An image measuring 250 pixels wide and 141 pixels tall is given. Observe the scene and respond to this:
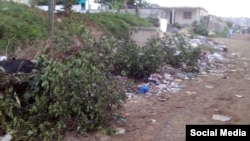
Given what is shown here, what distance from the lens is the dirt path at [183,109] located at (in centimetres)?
331

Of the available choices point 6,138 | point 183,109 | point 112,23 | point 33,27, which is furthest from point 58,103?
point 112,23

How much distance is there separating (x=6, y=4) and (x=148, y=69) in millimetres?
4973

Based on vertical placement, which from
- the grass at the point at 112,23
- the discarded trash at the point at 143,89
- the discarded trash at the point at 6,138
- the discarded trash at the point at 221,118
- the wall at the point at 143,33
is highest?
the grass at the point at 112,23

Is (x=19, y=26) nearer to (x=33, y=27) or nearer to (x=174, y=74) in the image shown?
(x=33, y=27)

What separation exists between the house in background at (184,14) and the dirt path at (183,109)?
19.6m

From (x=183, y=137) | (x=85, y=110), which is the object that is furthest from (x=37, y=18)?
(x=183, y=137)

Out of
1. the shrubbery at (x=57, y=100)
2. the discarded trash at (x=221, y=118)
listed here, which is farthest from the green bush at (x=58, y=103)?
the discarded trash at (x=221, y=118)

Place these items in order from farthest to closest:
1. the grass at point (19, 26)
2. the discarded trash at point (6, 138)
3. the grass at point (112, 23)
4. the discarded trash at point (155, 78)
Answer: the grass at point (112, 23) < the grass at point (19, 26) < the discarded trash at point (155, 78) < the discarded trash at point (6, 138)

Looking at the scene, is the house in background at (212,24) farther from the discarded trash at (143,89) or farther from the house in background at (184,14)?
the discarded trash at (143,89)

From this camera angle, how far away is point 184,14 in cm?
2516

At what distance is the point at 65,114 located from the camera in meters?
3.30

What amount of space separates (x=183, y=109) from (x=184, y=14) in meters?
22.2

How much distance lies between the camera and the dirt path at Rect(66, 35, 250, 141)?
331 centimetres

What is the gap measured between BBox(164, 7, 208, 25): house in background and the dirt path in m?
19.6
